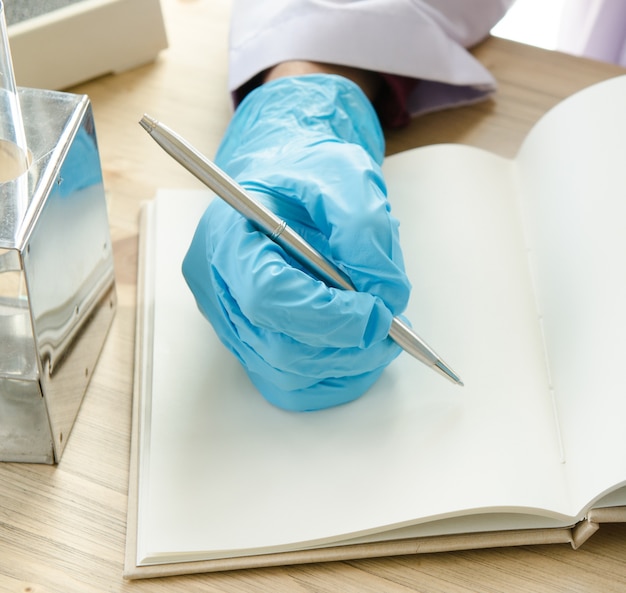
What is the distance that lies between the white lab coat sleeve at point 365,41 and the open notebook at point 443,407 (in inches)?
4.8

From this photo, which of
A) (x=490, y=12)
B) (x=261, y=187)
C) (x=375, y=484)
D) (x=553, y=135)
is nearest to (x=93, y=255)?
(x=261, y=187)

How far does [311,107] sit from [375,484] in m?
0.30

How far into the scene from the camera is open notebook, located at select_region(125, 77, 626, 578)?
0.53 meters

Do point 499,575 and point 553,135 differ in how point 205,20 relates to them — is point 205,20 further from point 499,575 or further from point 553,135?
point 499,575

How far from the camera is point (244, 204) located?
0.53 m

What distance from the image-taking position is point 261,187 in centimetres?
58

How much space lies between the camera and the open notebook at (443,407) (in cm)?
53

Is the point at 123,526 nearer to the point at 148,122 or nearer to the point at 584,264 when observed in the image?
the point at 148,122

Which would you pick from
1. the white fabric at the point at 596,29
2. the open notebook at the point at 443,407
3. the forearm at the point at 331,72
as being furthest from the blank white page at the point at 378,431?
the white fabric at the point at 596,29

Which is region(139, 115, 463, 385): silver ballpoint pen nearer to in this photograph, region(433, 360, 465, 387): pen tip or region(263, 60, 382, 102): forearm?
region(433, 360, 465, 387): pen tip

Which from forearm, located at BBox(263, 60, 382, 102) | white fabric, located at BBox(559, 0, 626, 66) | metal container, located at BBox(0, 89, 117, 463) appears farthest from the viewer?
white fabric, located at BBox(559, 0, 626, 66)

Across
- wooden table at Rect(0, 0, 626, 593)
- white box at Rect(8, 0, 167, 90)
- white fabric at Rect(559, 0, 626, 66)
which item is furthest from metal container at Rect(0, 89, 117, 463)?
white fabric at Rect(559, 0, 626, 66)

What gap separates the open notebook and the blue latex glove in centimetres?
4

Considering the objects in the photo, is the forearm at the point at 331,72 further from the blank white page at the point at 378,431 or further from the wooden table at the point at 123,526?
the blank white page at the point at 378,431
